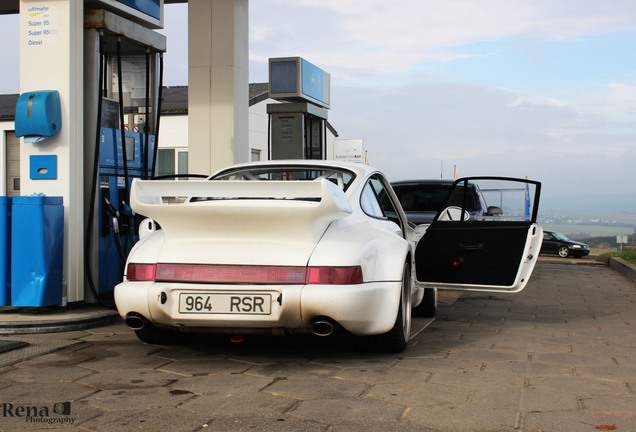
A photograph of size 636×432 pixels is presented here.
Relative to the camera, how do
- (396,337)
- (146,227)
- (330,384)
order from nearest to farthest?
(330,384)
(396,337)
(146,227)

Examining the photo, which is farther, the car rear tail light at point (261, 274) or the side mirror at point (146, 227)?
the side mirror at point (146, 227)

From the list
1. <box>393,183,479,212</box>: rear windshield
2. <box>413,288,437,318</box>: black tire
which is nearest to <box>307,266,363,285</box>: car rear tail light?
<box>413,288,437,318</box>: black tire

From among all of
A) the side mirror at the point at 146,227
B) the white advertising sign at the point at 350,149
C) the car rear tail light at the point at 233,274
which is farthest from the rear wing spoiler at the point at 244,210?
the white advertising sign at the point at 350,149

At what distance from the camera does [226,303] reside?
4305 millimetres

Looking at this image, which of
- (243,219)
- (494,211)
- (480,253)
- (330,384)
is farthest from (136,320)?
(494,211)

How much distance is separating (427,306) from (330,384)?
3.08m

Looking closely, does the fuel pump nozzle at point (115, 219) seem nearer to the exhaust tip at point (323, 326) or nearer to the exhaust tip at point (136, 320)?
the exhaust tip at point (136, 320)

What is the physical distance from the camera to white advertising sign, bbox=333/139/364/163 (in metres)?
25.3

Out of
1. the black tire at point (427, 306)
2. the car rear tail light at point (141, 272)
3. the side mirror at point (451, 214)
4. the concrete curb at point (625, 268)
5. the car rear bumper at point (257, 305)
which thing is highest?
the side mirror at point (451, 214)

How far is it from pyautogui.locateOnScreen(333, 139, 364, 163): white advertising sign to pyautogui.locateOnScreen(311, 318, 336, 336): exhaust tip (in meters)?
21.0

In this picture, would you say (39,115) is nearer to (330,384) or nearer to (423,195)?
(330,384)

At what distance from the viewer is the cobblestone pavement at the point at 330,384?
3.38 metres

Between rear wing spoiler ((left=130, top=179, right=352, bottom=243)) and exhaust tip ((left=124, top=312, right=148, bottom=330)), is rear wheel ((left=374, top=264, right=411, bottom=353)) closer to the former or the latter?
rear wing spoiler ((left=130, top=179, right=352, bottom=243))

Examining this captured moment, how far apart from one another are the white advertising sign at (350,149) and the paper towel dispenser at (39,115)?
1910 cm
